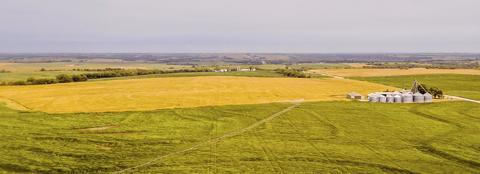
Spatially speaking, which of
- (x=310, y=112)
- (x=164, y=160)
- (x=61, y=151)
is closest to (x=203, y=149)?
(x=164, y=160)

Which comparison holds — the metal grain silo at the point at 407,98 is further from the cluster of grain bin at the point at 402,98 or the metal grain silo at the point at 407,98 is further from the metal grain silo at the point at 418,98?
the metal grain silo at the point at 418,98

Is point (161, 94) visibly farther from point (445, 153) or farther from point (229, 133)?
point (445, 153)

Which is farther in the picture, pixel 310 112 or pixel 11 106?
pixel 11 106

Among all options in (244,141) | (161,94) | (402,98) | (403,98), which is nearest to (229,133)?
(244,141)

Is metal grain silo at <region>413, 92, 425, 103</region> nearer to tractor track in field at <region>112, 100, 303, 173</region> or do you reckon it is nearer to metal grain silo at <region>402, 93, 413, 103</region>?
metal grain silo at <region>402, 93, 413, 103</region>

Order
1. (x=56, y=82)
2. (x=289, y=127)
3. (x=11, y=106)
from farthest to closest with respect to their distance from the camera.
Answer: (x=56, y=82), (x=11, y=106), (x=289, y=127)

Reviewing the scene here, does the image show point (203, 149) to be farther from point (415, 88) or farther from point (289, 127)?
point (415, 88)
